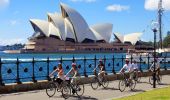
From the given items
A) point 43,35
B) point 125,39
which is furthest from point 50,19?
point 125,39

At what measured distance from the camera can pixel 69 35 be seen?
395 ft

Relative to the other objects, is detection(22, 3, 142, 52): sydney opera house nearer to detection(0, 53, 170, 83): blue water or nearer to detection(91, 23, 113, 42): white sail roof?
detection(91, 23, 113, 42): white sail roof

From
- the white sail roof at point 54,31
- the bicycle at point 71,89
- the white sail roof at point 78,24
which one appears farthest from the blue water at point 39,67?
the white sail roof at point 54,31

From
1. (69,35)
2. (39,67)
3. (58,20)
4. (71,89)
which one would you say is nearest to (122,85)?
(71,89)

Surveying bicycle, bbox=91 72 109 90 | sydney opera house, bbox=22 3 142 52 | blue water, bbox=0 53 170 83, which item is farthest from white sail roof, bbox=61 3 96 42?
bicycle, bbox=91 72 109 90

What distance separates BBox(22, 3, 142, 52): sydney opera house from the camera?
109531mm

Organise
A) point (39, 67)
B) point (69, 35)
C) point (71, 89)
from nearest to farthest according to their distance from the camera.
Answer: point (71, 89) < point (39, 67) < point (69, 35)

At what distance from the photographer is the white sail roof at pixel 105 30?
423 ft

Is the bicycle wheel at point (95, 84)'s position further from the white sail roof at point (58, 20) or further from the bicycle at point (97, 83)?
the white sail roof at point (58, 20)

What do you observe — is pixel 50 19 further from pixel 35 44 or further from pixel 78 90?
pixel 78 90

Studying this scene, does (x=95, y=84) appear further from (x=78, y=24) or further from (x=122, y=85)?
(x=78, y=24)

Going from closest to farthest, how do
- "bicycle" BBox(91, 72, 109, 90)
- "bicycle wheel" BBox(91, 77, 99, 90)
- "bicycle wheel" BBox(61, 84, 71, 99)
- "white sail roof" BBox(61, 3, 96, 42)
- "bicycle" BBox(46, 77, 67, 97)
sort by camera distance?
1. "bicycle wheel" BBox(61, 84, 71, 99)
2. "bicycle" BBox(46, 77, 67, 97)
3. "bicycle wheel" BBox(91, 77, 99, 90)
4. "bicycle" BBox(91, 72, 109, 90)
5. "white sail roof" BBox(61, 3, 96, 42)

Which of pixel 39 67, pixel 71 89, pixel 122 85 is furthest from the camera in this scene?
pixel 39 67

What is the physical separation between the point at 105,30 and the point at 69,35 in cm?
1578
